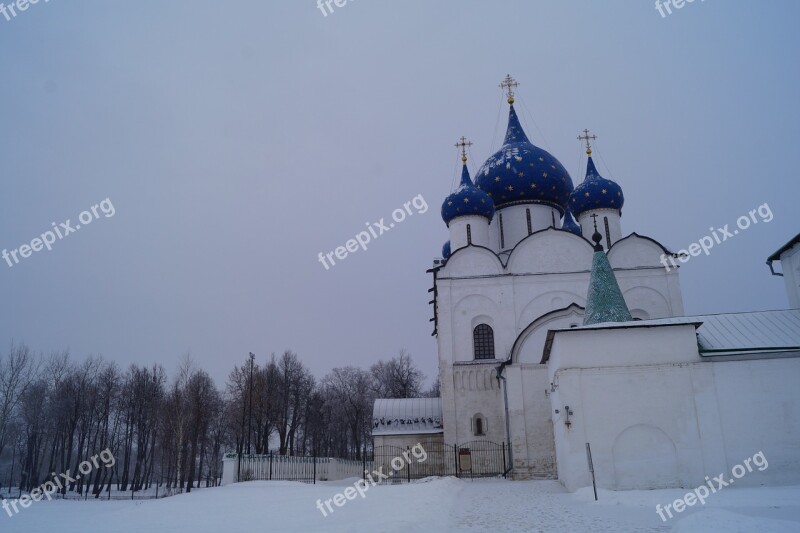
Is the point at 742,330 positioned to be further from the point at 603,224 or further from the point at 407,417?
the point at 407,417

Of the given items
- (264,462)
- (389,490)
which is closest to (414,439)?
(264,462)

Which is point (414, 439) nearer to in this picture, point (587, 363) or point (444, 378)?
point (444, 378)

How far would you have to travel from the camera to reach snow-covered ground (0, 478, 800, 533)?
8.52m

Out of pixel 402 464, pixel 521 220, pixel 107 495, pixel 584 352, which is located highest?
pixel 521 220

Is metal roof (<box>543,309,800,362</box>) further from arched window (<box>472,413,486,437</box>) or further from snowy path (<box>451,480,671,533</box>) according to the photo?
arched window (<box>472,413,486,437</box>)

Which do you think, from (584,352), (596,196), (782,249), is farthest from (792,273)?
(596,196)

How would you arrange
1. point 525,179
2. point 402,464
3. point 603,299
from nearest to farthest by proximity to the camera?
point 603,299 → point 402,464 → point 525,179

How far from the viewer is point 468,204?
2742cm

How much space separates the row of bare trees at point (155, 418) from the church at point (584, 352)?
10245 millimetres

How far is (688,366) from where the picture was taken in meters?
14.4

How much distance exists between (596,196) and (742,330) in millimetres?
12545

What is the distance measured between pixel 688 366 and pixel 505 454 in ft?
32.1

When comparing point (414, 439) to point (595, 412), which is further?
point (414, 439)

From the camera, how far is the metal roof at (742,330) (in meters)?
14.6
